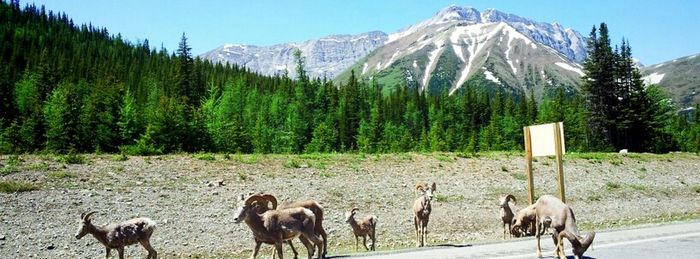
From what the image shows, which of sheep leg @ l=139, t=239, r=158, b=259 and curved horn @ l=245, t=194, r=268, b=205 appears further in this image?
sheep leg @ l=139, t=239, r=158, b=259

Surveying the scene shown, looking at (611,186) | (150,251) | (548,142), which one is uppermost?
(548,142)

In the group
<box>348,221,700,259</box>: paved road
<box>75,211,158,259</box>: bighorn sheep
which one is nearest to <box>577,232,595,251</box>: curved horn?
<box>348,221,700,259</box>: paved road

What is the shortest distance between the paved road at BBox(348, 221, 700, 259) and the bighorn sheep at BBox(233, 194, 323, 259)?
6.50 ft

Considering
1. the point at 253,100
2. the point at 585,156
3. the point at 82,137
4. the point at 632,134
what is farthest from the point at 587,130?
the point at 82,137

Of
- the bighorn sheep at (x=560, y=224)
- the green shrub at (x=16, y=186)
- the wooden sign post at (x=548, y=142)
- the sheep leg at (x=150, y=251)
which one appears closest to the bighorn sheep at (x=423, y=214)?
the bighorn sheep at (x=560, y=224)

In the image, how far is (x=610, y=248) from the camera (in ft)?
37.4

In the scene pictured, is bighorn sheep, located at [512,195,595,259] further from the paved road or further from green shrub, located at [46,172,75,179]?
green shrub, located at [46,172,75,179]

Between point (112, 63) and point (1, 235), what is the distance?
381 feet

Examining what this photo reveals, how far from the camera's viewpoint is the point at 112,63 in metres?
122

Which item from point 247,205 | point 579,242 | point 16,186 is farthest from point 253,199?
point 16,186

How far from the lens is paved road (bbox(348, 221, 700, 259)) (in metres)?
10.5

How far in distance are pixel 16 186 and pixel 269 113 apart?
217 feet

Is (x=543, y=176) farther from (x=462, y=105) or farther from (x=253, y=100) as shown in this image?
(x=462, y=105)

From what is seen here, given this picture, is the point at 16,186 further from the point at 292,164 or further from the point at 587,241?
the point at 587,241
